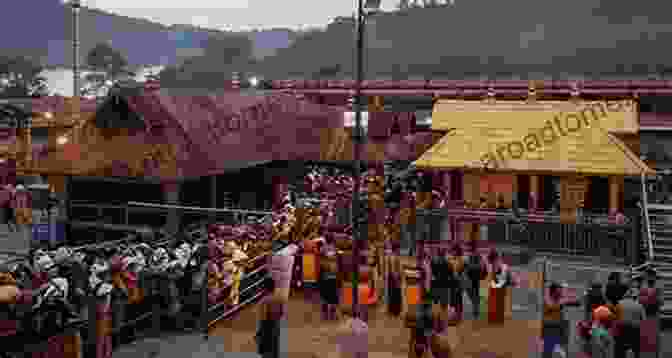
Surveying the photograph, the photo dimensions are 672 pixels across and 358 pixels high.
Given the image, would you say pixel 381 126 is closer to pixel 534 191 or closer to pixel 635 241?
pixel 534 191

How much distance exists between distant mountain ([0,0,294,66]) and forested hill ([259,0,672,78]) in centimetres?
1963

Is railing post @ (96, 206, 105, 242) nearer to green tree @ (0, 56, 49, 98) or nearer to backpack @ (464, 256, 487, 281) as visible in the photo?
backpack @ (464, 256, 487, 281)

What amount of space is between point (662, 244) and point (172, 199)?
13602 millimetres

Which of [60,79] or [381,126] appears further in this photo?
[60,79]

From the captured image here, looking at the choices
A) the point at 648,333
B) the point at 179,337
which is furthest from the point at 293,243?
the point at 648,333

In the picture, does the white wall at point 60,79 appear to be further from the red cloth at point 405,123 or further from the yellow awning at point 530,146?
the yellow awning at point 530,146

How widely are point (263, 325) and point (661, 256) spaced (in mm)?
11397

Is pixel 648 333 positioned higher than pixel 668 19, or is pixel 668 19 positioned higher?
pixel 668 19

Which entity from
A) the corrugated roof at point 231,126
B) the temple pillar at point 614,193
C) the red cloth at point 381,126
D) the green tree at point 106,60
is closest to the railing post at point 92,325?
the corrugated roof at point 231,126

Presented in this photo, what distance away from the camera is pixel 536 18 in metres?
117

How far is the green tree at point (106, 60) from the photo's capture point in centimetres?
7219

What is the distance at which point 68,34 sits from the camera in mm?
108562

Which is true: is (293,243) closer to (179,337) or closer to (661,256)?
(179,337)

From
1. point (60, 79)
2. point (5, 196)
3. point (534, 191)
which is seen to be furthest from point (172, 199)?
point (60, 79)
